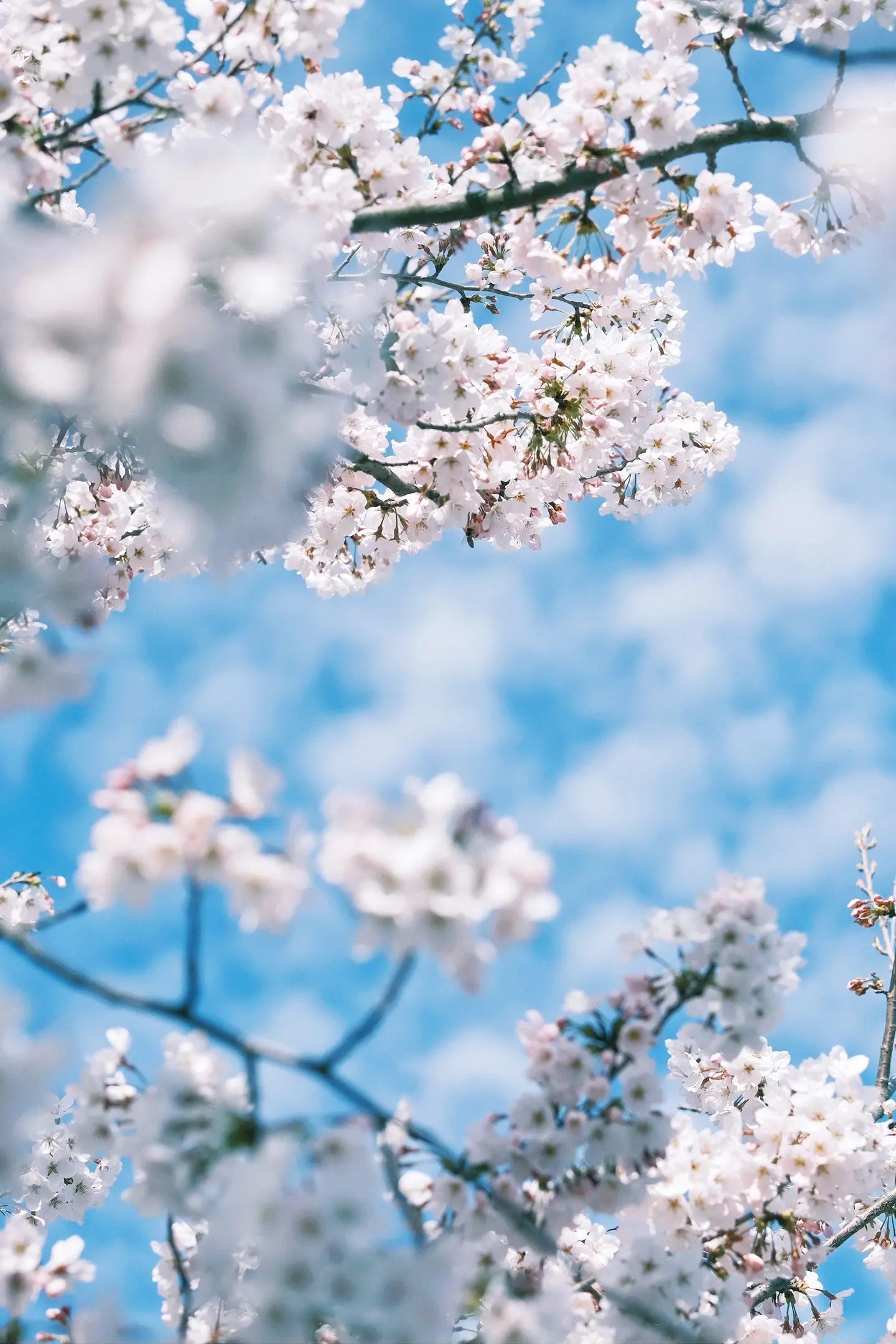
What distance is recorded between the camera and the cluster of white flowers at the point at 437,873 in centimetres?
252

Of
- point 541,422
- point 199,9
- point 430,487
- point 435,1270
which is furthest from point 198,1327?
point 199,9

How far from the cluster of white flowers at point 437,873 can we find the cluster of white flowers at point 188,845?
0.22 m

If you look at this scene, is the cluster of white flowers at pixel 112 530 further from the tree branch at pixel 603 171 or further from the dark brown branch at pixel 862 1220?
the dark brown branch at pixel 862 1220

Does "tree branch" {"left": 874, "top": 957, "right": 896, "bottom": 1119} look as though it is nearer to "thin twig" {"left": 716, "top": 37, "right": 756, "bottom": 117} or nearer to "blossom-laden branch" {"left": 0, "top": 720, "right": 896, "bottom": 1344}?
"blossom-laden branch" {"left": 0, "top": 720, "right": 896, "bottom": 1344}

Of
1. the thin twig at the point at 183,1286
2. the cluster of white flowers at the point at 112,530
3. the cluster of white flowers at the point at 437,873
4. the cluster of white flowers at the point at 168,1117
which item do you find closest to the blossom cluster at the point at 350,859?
the cluster of white flowers at the point at 437,873

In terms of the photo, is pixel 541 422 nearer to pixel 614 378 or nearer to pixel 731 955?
pixel 614 378

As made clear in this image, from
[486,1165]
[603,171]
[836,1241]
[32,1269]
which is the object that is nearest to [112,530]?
[603,171]

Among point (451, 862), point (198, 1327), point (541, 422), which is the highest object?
point (541, 422)

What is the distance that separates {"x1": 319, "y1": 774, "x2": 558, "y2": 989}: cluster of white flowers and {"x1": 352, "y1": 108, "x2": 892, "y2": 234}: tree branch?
3.35 metres

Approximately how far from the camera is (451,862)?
2.54 metres

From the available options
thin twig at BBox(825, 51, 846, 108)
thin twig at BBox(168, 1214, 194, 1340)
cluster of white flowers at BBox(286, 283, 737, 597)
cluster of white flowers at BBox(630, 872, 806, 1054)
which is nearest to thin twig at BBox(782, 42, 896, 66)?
thin twig at BBox(825, 51, 846, 108)

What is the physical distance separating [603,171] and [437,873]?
3.90 metres

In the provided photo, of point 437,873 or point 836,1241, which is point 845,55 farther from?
point 836,1241

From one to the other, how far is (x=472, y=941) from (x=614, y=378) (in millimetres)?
5341
